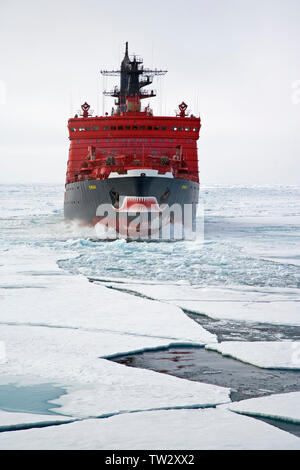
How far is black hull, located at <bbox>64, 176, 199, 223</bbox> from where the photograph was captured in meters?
21.2

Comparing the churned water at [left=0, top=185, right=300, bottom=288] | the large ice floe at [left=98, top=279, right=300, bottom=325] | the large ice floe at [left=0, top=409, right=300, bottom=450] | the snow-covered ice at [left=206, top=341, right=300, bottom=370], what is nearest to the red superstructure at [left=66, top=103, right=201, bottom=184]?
the churned water at [left=0, top=185, right=300, bottom=288]

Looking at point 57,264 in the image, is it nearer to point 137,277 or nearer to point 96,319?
point 137,277

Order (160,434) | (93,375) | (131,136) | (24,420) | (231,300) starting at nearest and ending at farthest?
(160,434) → (24,420) → (93,375) → (231,300) → (131,136)

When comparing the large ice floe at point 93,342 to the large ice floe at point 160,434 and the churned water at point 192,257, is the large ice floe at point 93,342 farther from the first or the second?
the churned water at point 192,257

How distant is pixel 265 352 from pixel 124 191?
52.6 ft

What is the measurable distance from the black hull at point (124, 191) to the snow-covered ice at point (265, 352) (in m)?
15.4

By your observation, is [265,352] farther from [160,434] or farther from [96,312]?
[96,312]

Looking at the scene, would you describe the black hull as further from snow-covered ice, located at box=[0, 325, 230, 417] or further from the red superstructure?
snow-covered ice, located at box=[0, 325, 230, 417]

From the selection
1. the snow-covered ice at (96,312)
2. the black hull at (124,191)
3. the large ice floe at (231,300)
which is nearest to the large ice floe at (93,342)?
the snow-covered ice at (96,312)

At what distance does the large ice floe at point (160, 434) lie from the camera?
3535 millimetres

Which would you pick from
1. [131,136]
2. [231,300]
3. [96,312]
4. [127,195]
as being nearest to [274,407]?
[96,312]

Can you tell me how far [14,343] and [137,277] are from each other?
5294mm

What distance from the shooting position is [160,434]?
3693 millimetres
